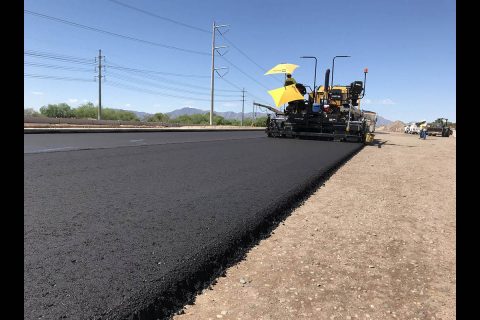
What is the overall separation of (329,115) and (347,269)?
14224mm

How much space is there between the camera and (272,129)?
18.4 meters

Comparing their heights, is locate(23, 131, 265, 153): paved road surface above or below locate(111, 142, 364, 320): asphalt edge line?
above

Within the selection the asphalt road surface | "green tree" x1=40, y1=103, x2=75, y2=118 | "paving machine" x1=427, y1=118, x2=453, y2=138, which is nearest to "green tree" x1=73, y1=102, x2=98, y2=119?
"green tree" x1=40, y1=103, x2=75, y2=118

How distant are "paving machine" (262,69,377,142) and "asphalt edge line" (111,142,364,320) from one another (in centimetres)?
1273

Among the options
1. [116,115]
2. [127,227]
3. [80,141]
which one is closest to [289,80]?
[80,141]

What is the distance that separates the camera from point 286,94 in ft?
51.4

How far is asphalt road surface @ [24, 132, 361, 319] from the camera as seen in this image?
2.03m

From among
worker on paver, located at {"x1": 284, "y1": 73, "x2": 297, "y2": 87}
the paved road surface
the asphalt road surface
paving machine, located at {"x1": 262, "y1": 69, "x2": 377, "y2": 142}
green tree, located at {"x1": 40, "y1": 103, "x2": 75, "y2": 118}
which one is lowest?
the asphalt road surface

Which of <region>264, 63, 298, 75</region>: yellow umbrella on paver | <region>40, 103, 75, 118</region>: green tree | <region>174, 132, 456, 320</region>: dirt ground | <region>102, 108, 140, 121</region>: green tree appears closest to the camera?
<region>174, 132, 456, 320</region>: dirt ground

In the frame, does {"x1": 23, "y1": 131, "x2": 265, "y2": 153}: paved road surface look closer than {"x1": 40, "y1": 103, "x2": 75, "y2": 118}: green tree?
Yes

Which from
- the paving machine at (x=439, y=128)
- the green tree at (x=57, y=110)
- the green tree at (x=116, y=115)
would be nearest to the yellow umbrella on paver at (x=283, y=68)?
the paving machine at (x=439, y=128)

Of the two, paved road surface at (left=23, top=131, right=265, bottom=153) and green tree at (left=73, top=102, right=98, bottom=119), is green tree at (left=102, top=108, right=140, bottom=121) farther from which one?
paved road surface at (left=23, top=131, right=265, bottom=153)
